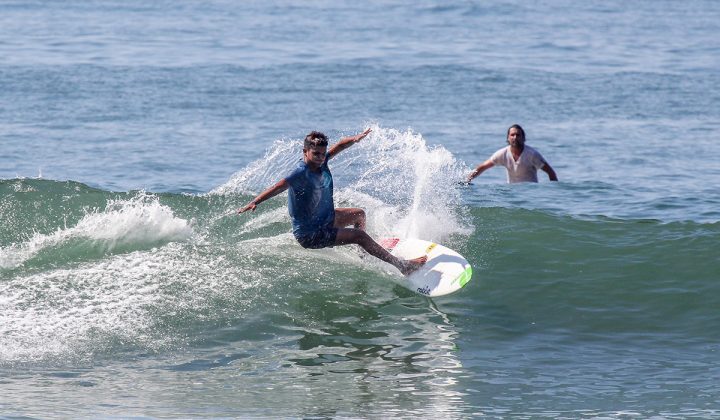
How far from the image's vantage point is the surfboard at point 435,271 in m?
12.7

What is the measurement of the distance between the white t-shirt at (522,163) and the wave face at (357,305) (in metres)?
1.90

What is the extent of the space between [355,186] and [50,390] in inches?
309

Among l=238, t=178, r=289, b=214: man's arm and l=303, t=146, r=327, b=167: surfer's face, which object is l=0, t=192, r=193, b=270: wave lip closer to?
l=238, t=178, r=289, b=214: man's arm

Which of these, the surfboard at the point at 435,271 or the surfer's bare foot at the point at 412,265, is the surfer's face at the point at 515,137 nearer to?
the surfboard at the point at 435,271

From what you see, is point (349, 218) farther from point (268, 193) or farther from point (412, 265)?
point (268, 193)

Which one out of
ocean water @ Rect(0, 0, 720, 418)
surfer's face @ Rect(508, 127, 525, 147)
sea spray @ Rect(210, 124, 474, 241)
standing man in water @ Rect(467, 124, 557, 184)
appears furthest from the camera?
standing man in water @ Rect(467, 124, 557, 184)

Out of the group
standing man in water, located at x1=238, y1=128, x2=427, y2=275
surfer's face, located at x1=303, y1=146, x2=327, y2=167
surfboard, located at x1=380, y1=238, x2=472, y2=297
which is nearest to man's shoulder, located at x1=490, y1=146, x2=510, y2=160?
surfboard, located at x1=380, y1=238, x2=472, y2=297

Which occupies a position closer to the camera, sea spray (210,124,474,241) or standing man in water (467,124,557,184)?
sea spray (210,124,474,241)

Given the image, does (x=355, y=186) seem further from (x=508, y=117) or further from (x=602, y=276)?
(x=508, y=117)

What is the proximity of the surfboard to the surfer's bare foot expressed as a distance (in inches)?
1.7

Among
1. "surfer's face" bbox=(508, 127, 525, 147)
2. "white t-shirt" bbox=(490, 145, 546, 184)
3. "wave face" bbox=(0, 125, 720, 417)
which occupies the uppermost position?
"surfer's face" bbox=(508, 127, 525, 147)

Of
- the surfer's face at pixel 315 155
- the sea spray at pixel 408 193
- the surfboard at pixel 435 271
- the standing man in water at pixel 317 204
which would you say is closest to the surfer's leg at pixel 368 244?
the standing man in water at pixel 317 204

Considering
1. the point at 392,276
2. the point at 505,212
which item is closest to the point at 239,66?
the point at 505,212

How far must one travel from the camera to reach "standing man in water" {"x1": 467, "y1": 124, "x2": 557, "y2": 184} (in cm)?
1798
